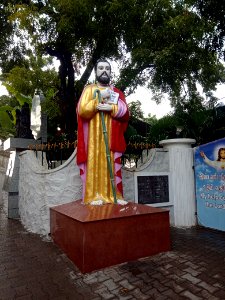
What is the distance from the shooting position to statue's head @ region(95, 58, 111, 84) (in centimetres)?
537

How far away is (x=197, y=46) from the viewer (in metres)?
9.77

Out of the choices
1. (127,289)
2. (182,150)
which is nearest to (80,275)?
(127,289)

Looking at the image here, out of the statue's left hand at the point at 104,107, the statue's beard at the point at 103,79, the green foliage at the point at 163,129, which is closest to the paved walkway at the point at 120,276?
the statue's left hand at the point at 104,107

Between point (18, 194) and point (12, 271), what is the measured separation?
14.8 ft

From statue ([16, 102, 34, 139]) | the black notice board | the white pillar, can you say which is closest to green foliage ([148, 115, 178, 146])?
the white pillar

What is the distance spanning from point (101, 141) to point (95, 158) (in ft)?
1.17

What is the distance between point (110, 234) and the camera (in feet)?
13.2

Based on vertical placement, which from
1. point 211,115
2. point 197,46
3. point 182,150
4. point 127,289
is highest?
point 197,46

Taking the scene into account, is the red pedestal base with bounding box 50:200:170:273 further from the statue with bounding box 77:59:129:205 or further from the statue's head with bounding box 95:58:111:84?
the statue's head with bounding box 95:58:111:84

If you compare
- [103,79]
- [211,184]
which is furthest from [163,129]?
[103,79]

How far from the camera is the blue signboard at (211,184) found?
19.7 ft

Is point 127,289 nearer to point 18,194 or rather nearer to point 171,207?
point 171,207

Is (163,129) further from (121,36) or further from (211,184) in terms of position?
(121,36)

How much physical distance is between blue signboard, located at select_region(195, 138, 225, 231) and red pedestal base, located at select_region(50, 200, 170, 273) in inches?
80.8
